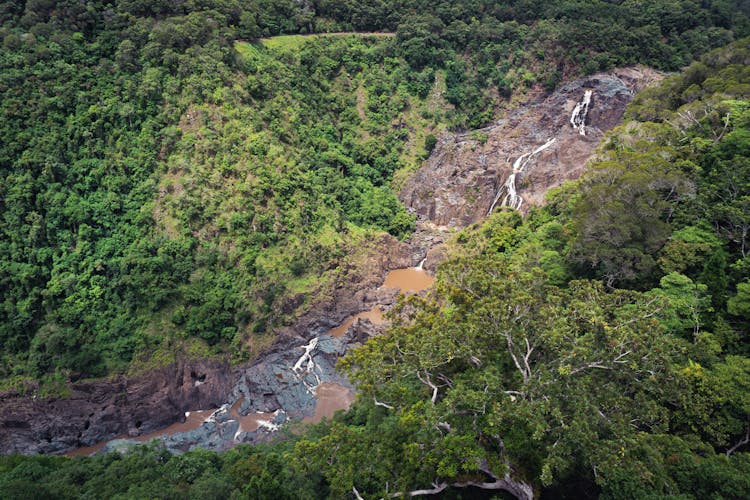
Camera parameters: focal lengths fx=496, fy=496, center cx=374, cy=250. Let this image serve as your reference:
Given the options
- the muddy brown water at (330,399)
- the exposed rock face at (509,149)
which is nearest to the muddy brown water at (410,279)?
the exposed rock face at (509,149)

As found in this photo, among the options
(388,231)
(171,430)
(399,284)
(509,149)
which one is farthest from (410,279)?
(171,430)

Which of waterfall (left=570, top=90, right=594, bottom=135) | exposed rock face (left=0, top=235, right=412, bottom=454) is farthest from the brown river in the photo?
waterfall (left=570, top=90, right=594, bottom=135)

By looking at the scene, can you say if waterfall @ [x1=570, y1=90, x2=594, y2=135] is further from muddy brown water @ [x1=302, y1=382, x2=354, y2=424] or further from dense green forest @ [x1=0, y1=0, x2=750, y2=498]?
muddy brown water @ [x1=302, y1=382, x2=354, y2=424]

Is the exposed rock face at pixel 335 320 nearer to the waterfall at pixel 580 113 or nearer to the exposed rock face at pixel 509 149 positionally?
the exposed rock face at pixel 509 149

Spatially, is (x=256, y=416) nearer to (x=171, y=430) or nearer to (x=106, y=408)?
(x=171, y=430)

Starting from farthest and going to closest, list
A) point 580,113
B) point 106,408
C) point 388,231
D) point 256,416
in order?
point 580,113 → point 388,231 → point 256,416 → point 106,408

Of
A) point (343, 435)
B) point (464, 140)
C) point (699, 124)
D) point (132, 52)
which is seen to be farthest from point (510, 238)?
point (132, 52)
